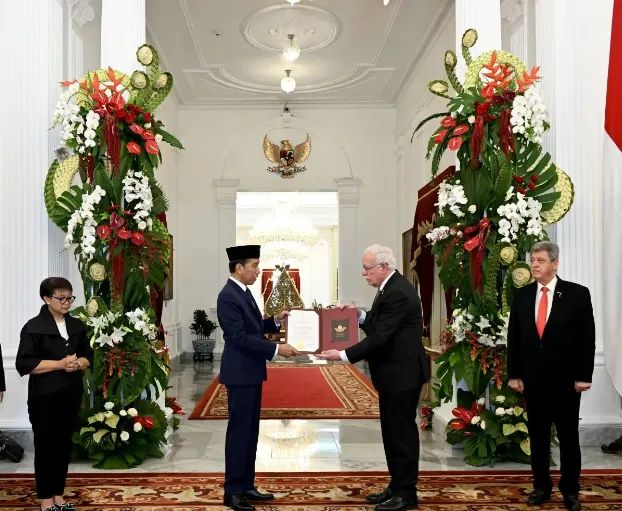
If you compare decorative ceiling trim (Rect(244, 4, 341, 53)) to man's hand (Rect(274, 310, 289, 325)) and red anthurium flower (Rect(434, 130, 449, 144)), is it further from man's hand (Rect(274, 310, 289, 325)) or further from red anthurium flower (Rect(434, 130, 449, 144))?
man's hand (Rect(274, 310, 289, 325))

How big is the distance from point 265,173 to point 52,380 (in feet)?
33.6

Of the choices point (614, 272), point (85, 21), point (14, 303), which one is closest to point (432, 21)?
point (85, 21)

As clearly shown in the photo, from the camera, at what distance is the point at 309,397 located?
8.41m

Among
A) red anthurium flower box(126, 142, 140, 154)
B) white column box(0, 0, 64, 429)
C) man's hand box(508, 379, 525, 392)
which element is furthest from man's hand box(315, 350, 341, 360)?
white column box(0, 0, 64, 429)

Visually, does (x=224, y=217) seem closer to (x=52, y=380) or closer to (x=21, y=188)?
(x=21, y=188)

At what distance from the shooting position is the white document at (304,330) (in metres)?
4.28

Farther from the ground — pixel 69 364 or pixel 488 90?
pixel 488 90

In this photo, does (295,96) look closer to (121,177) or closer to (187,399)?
(187,399)

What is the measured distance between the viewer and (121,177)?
509 centimetres

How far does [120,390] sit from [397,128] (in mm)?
9462

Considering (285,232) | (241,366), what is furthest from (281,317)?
(285,232)

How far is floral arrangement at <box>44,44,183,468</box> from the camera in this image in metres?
4.97

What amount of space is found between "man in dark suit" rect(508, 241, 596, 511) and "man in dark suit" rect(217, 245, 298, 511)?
1.49m

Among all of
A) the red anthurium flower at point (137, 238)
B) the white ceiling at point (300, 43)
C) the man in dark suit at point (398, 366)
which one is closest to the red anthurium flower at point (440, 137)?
the man in dark suit at point (398, 366)
